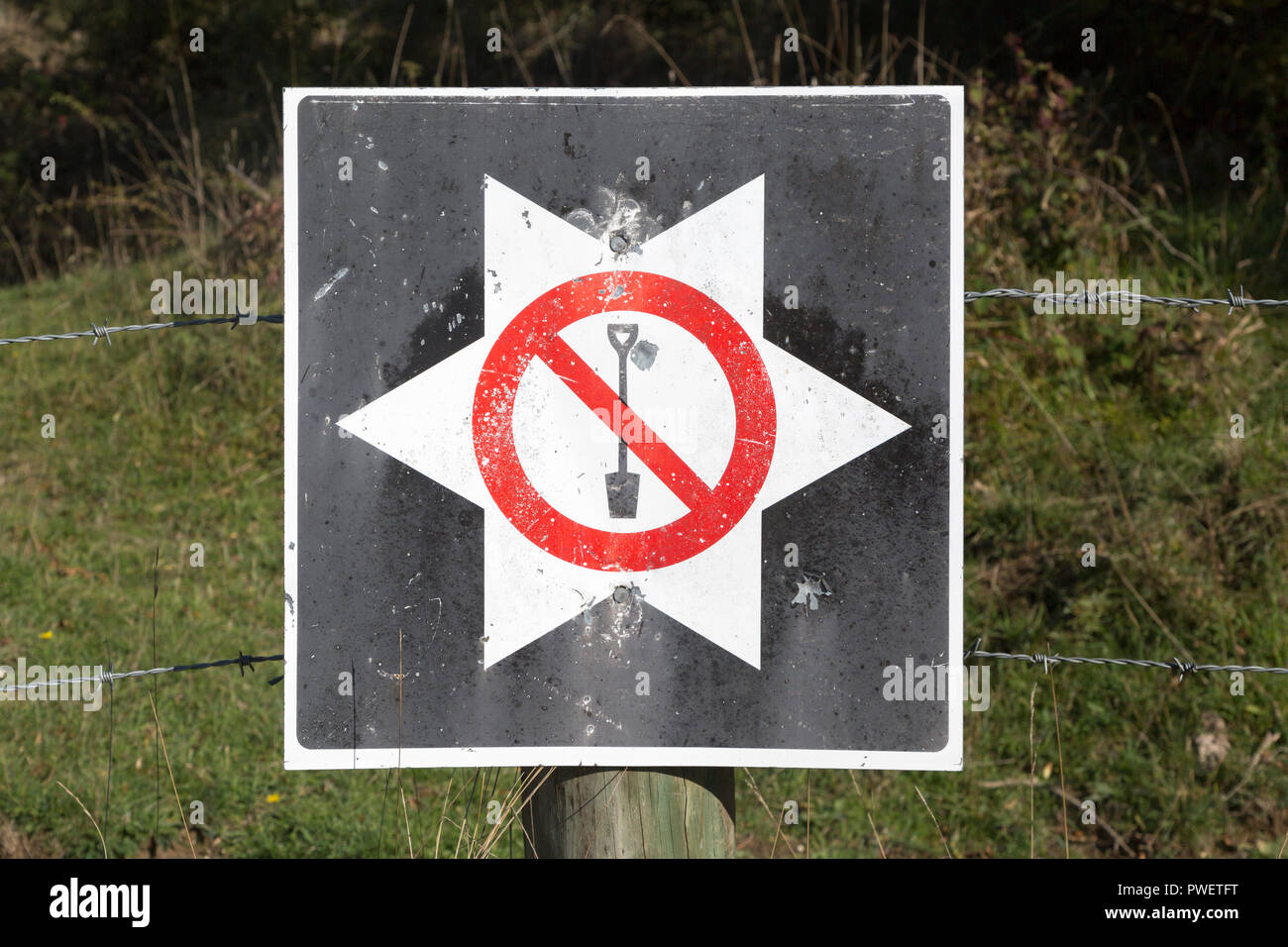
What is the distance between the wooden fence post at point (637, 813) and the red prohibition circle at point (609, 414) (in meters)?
0.32

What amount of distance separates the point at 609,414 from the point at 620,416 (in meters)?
0.02

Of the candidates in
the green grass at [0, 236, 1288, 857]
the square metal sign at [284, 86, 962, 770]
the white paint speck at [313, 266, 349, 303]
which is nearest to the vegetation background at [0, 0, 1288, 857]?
the green grass at [0, 236, 1288, 857]

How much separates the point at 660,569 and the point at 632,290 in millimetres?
415

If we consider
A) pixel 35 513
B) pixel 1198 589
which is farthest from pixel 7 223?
pixel 1198 589

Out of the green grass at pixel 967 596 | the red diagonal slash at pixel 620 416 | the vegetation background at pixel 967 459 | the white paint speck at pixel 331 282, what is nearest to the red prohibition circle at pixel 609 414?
the red diagonal slash at pixel 620 416

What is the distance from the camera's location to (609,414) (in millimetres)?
1628

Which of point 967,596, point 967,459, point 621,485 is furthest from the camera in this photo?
point 967,459

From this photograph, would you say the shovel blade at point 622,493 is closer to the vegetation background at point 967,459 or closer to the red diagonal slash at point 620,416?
the red diagonal slash at point 620,416

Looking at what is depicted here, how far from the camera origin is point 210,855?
2.90m

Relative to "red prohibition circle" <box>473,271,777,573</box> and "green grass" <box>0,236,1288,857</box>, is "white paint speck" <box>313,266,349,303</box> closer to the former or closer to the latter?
"red prohibition circle" <box>473,271,777,573</box>

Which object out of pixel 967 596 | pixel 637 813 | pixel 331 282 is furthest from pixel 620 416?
pixel 967 596

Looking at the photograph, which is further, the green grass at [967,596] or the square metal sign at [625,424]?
the green grass at [967,596]

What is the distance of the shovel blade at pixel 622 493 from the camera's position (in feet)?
5.33

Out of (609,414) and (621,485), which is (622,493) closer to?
(621,485)
